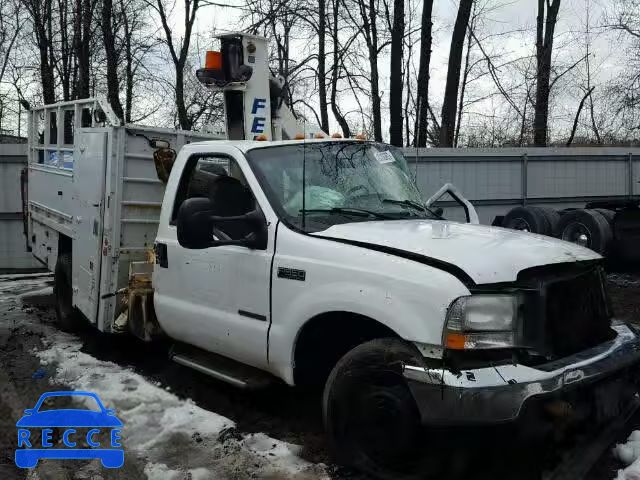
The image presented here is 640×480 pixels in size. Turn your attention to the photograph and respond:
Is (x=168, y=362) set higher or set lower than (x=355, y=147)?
lower

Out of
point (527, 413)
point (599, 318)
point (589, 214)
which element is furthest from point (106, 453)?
point (589, 214)

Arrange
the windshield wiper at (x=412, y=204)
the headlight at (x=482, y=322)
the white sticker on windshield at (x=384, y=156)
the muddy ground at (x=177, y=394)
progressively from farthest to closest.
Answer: the white sticker on windshield at (x=384, y=156) < the windshield wiper at (x=412, y=204) < the muddy ground at (x=177, y=394) < the headlight at (x=482, y=322)

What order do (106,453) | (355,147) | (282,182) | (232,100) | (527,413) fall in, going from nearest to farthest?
1. (527,413)
2. (106,453)
3. (282,182)
4. (355,147)
5. (232,100)

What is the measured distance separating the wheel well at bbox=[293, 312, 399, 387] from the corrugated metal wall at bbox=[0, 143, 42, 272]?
31.3 feet

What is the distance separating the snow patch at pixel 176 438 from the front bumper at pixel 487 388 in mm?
965

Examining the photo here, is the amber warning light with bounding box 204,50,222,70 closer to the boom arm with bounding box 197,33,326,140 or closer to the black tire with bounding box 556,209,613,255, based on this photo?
the boom arm with bounding box 197,33,326,140

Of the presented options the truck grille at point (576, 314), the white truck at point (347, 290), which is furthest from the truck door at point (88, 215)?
the truck grille at point (576, 314)

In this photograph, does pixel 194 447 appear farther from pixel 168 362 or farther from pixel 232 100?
pixel 232 100

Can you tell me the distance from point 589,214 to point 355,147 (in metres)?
7.23

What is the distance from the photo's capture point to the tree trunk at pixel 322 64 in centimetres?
1827

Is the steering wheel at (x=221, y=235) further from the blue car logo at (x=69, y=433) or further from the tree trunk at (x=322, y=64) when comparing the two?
the tree trunk at (x=322, y=64)

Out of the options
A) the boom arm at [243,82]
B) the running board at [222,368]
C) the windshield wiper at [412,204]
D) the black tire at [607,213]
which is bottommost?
the running board at [222,368]

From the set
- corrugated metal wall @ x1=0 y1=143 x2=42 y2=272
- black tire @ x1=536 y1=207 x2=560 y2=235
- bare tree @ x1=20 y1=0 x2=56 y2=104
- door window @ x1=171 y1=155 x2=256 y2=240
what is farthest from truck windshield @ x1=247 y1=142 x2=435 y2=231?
bare tree @ x1=20 y1=0 x2=56 y2=104

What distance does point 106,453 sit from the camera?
159 inches
